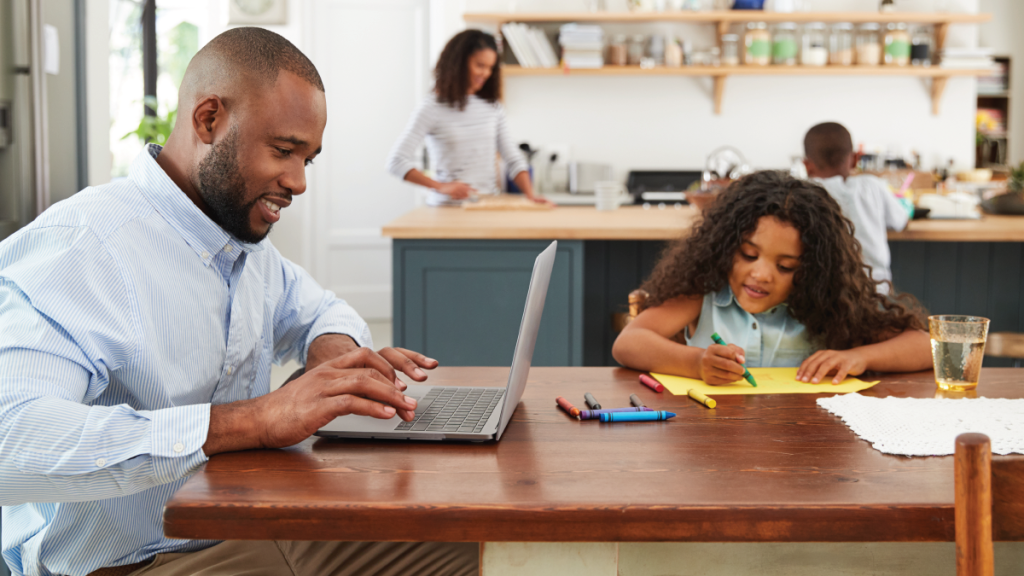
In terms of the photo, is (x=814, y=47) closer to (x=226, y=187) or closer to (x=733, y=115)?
(x=733, y=115)

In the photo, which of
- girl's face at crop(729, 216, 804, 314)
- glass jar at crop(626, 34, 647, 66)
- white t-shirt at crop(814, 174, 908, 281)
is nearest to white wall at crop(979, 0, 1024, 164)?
glass jar at crop(626, 34, 647, 66)

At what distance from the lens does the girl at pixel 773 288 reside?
1.50 m

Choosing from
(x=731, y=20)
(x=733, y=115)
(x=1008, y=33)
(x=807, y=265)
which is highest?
(x=1008, y=33)

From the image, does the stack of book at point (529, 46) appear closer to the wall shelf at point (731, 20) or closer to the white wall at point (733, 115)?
the wall shelf at point (731, 20)

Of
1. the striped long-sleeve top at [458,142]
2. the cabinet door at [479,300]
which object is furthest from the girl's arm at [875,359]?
the striped long-sleeve top at [458,142]

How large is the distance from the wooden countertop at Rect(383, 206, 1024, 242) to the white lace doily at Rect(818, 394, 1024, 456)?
1.48m

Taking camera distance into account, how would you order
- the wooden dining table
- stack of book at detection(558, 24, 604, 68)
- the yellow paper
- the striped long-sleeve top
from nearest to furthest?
the wooden dining table → the yellow paper → the striped long-sleeve top → stack of book at detection(558, 24, 604, 68)

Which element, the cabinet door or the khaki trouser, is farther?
the cabinet door

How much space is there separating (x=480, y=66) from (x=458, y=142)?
1.22 feet

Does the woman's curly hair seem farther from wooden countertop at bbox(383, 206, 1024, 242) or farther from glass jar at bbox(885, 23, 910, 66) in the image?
glass jar at bbox(885, 23, 910, 66)

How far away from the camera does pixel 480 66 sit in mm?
3678

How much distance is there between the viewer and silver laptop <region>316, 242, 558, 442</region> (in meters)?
0.97

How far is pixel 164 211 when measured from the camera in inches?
42.6

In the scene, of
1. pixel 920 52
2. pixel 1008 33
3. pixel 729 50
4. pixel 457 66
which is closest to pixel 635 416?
pixel 457 66
